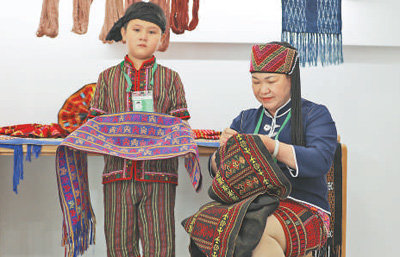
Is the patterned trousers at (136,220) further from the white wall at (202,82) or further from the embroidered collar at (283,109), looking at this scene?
the white wall at (202,82)

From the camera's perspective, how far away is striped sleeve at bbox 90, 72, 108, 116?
247 centimetres

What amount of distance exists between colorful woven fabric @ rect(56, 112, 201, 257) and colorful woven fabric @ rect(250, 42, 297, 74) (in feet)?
1.62

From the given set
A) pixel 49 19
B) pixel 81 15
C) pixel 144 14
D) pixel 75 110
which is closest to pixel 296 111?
pixel 144 14

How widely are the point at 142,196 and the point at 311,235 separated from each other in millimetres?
846

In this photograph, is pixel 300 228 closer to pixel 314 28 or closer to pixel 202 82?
pixel 314 28

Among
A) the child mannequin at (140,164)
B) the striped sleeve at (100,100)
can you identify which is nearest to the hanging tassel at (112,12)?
the child mannequin at (140,164)

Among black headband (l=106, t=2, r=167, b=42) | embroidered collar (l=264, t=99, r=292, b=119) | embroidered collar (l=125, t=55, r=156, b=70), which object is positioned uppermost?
black headband (l=106, t=2, r=167, b=42)

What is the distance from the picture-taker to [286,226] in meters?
1.90

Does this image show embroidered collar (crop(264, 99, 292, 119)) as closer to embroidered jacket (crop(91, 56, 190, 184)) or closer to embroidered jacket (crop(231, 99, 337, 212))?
embroidered jacket (crop(231, 99, 337, 212))

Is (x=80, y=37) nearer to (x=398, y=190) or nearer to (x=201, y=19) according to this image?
(x=201, y=19)

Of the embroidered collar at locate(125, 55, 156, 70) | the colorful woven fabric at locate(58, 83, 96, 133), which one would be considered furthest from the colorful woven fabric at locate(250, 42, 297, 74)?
the colorful woven fabric at locate(58, 83, 96, 133)

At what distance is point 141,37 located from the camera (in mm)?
2439

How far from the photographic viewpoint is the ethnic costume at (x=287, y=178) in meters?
1.88

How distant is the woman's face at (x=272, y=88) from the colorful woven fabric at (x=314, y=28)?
103 cm
